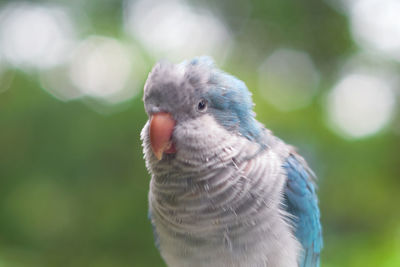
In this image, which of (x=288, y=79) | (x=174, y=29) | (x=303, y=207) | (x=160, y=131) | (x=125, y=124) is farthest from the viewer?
(x=288, y=79)

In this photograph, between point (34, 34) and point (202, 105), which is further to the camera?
point (34, 34)

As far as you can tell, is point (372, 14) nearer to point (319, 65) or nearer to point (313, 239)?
point (319, 65)

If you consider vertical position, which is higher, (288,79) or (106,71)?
(288,79)

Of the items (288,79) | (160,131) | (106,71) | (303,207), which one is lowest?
(303,207)

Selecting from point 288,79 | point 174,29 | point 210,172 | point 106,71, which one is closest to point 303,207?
point 210,172

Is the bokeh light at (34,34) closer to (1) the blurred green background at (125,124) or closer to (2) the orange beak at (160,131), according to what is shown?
(1) the blurred green background at (125,124)

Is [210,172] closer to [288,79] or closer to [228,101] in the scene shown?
[228,101]

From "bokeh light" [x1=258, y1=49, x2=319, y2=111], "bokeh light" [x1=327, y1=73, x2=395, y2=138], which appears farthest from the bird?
"bokeh light" [x1=327, y1=73, x2=395, y2=138]

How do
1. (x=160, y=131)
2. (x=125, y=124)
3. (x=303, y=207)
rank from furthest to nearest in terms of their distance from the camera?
(x=125, y=124), (x=303, y=207), (x=160, y=131)
